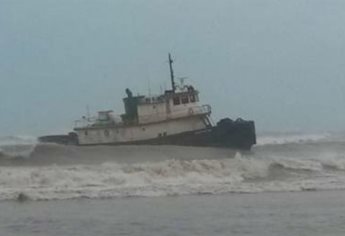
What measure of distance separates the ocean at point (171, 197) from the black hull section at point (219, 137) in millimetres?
8069

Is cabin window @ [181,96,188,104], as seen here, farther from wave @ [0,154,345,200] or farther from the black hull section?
wave @ [0,154,345,200]

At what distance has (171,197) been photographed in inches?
794

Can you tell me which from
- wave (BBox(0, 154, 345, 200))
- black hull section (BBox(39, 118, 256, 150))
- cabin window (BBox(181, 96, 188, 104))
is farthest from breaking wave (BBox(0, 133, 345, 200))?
cabin window (BBox(181, 96, 188, 104))

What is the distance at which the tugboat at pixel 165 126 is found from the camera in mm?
43031

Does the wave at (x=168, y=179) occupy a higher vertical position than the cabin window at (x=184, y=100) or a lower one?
lower

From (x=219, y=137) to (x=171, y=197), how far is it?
23.5m

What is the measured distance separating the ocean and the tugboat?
807cm

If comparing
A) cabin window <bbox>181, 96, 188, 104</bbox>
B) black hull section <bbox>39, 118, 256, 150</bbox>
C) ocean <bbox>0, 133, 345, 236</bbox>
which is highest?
cabin window <bbox>181, 96, 188, 104</bbox>

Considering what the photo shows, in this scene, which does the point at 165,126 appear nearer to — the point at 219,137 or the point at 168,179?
the point at 219,137

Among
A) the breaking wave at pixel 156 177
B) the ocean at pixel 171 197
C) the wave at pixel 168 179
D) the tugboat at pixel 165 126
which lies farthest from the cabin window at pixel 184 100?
the wave at pixel 168 179

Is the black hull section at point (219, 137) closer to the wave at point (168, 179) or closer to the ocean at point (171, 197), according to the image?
the ocean at point (171, 197)

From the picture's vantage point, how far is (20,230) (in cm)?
1470

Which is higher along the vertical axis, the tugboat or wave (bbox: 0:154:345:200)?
the tugboat

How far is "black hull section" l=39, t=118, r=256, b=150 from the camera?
42844 mm
